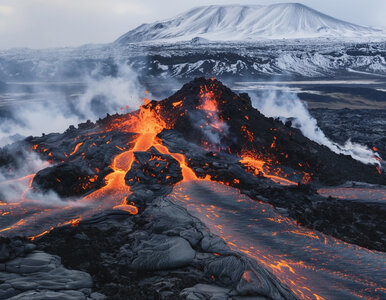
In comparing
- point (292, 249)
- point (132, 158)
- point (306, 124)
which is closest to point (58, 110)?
point (132, 158)

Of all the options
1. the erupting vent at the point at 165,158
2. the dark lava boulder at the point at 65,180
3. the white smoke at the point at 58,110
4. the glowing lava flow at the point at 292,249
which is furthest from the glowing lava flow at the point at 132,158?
the white smoke at the point at 58,110

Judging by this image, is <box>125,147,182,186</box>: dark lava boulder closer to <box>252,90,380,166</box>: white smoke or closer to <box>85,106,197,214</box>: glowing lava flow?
<box>85,106,197,214</box>: glowing lava flow

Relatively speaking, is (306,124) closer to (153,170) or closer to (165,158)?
(165,158)

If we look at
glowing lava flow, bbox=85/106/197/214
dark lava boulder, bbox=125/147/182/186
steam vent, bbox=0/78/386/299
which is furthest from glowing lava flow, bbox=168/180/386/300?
glowing lava flow, bbox=85/106/197/214

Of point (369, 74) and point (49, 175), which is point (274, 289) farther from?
point (369, 74)

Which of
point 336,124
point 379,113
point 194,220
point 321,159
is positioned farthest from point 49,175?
point 379,113
